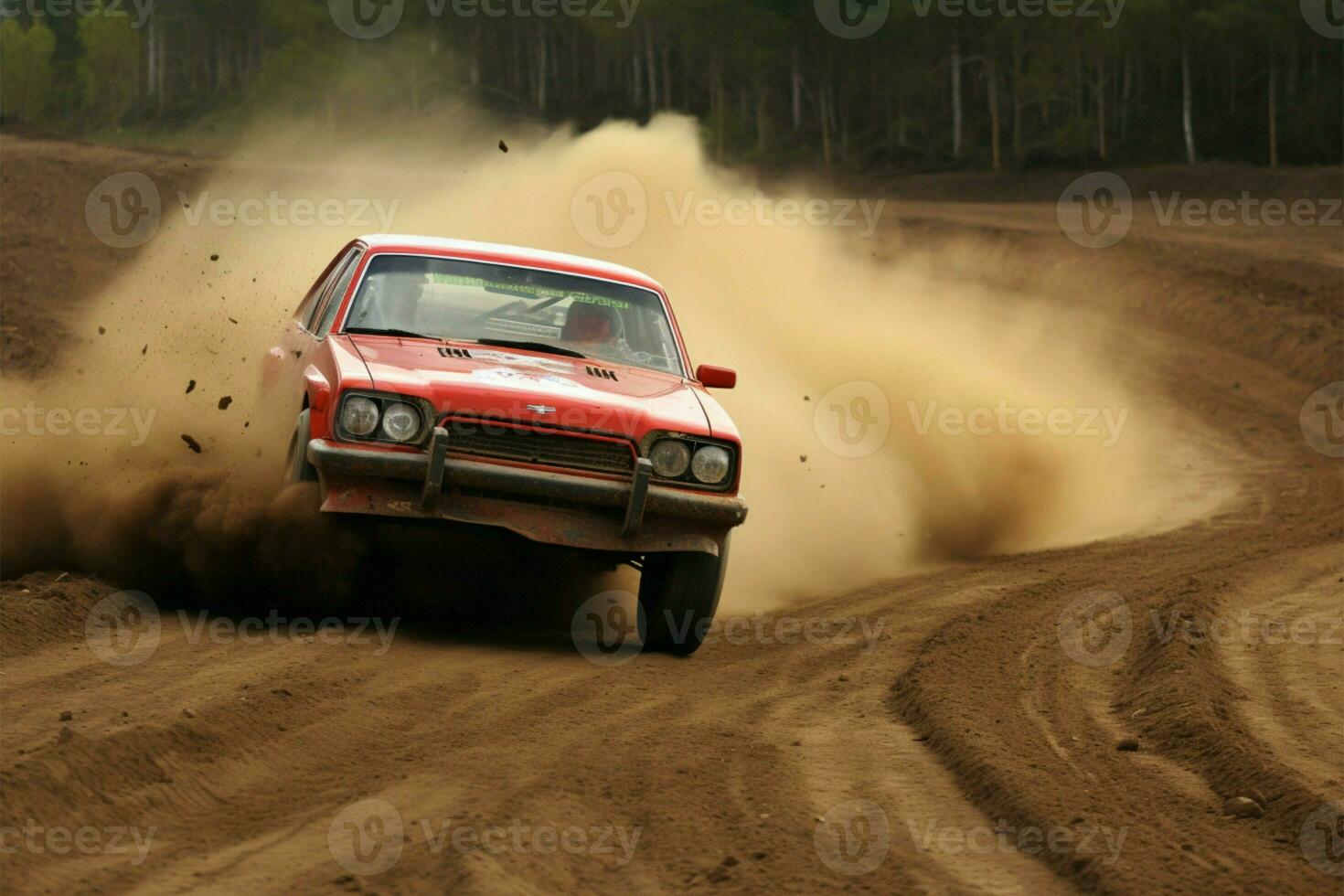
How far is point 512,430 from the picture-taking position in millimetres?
6645

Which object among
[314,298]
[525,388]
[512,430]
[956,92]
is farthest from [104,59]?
[512,430]

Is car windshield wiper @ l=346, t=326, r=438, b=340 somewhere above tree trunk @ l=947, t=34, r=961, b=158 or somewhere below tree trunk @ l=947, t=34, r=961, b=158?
below

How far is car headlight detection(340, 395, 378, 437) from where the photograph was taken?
658cm

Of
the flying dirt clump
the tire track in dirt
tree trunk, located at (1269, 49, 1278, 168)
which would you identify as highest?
tree trunk, located at (1269, 49, 1278, 168)

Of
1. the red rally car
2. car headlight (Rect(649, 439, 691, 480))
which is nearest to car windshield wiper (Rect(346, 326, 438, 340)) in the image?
the red rally car

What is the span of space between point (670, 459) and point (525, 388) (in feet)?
2.19

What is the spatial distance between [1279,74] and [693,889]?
1880 inches

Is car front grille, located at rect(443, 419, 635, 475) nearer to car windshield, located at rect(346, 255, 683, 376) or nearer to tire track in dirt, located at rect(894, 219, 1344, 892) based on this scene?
car windshield, located at rect(346, 255, 683, 376)

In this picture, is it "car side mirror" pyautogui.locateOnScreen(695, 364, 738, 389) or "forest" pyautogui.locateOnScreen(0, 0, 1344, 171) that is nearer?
"car side mirror" pyautogui.locateOnScreen(695, 364, 738, 389)

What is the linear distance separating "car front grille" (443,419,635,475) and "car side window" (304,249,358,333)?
5.75ft

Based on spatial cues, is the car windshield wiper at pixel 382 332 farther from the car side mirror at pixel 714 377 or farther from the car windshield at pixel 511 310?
the car side mirror at pixel 714 377

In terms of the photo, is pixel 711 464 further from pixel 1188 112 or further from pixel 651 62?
pixel 651 62

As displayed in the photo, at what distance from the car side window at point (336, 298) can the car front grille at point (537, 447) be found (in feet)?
4.34

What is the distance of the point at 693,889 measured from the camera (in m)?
3.96
